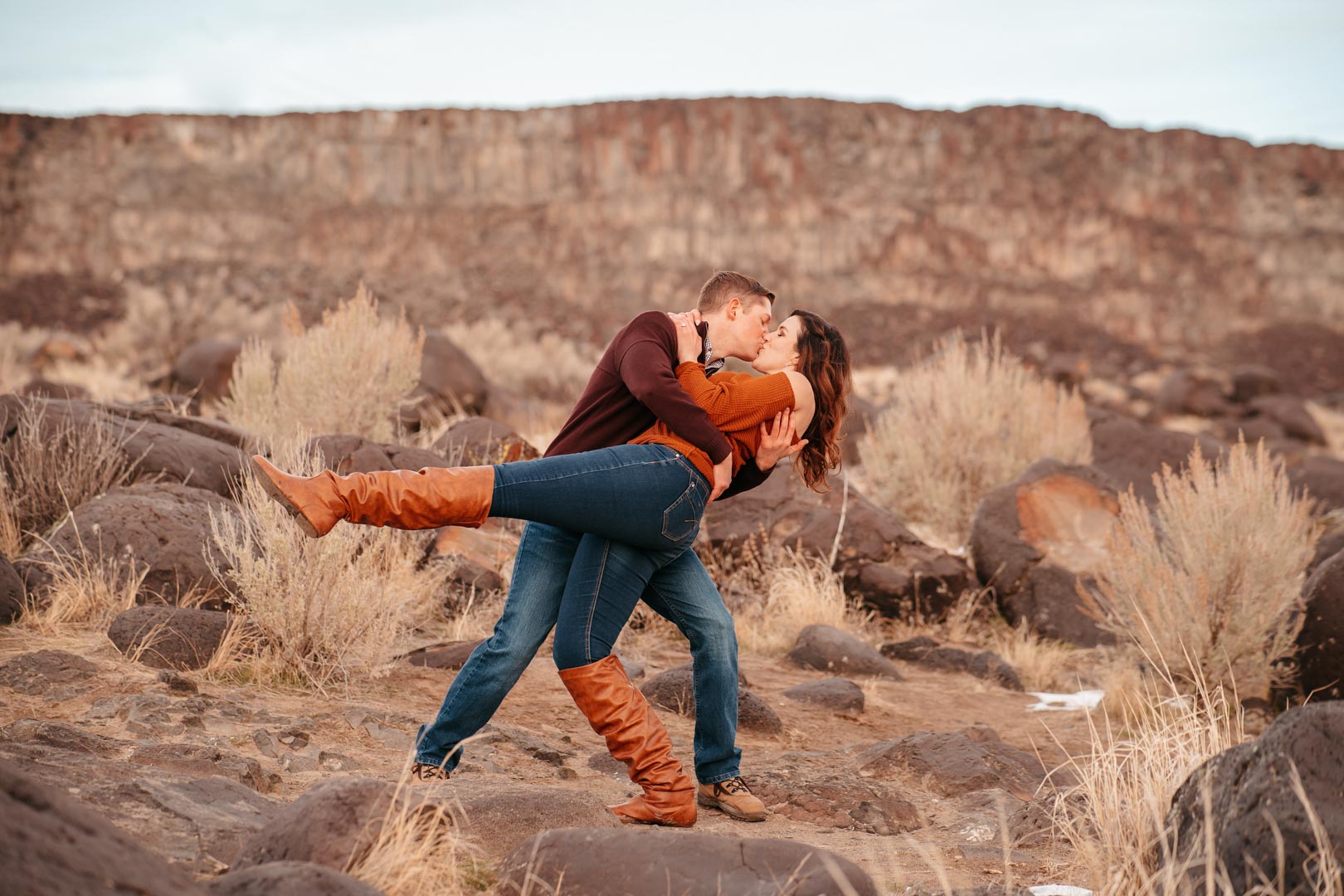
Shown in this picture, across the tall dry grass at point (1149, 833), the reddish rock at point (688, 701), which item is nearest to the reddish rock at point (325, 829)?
the tall dry grass at point (1149, 833)

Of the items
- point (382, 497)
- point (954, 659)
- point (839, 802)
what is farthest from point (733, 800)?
point (954, 659)

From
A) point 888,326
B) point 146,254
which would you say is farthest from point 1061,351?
point 146,254

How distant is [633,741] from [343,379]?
283 inches

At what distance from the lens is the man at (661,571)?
3672mm

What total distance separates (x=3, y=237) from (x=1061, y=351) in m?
33.2

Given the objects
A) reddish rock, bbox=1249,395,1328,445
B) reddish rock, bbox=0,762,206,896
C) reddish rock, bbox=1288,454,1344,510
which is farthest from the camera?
reddish rock, bbox=1249,395,1328,445

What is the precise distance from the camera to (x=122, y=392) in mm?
15562

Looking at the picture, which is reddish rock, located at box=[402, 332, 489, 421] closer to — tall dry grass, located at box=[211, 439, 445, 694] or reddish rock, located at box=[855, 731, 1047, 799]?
tall dry grass, located at box=[211, 439, 445, 694]

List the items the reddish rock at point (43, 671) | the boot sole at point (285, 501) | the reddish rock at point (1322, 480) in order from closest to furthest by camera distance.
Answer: the boot sole at point (285, 501) < the reddish rock at point (43, 671) < the reddish rock at point (1322, 480)

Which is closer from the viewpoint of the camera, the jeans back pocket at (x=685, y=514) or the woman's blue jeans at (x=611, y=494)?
the woman's blue jeans at (x=611, y=494)

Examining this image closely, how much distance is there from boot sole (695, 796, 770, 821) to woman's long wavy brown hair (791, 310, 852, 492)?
1167 millimetres

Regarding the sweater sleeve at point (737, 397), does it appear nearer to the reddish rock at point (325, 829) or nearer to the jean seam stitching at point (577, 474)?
the jean seam stitching at point (577, 474)

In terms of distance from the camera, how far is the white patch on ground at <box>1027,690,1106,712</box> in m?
7.02

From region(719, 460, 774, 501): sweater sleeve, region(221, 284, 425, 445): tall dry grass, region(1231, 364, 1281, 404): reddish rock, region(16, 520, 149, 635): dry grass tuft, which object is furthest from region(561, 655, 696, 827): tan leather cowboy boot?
region(1231, 364, 1281, 404): reddish rock
